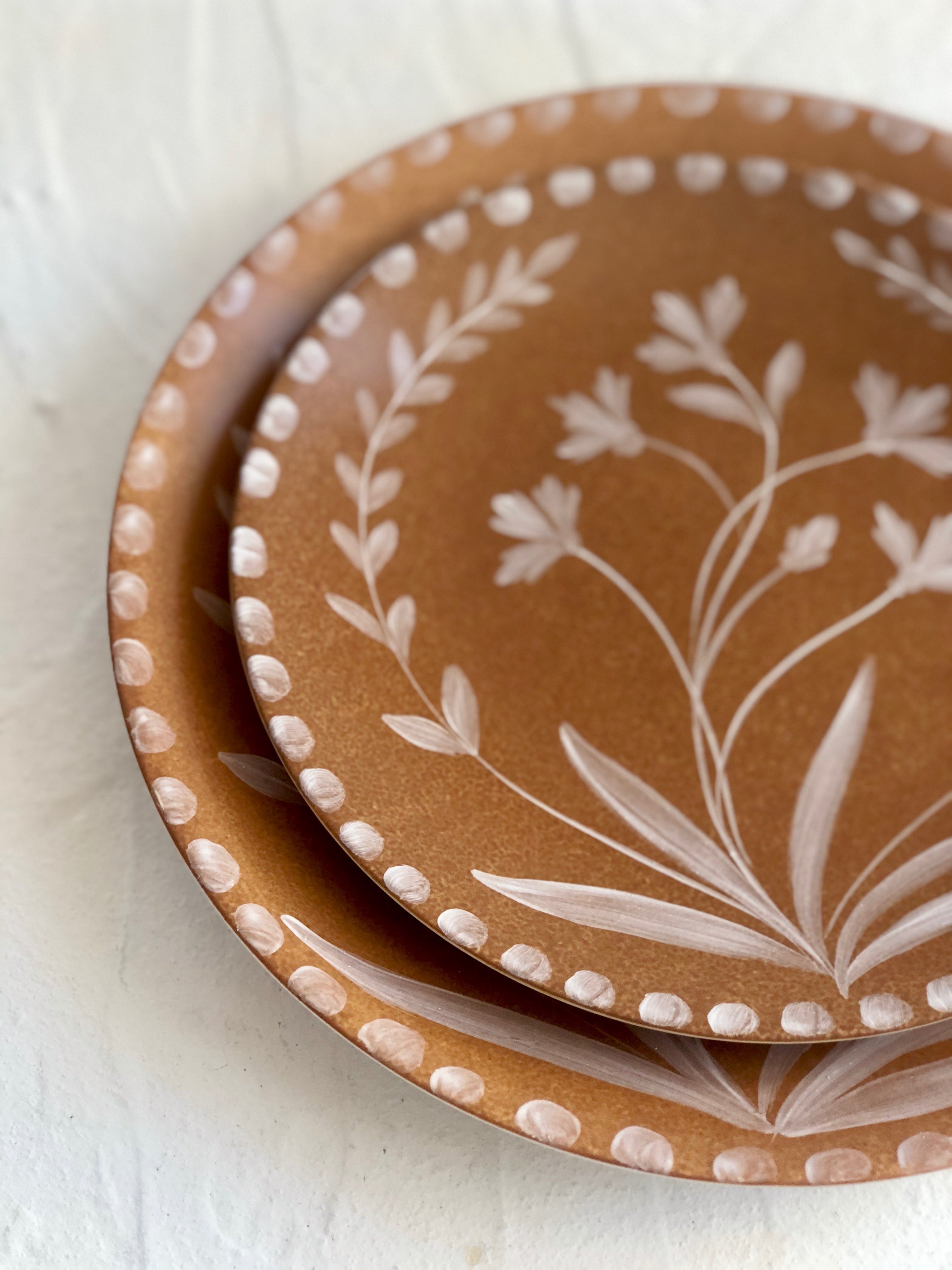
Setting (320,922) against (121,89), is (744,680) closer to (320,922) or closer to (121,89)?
(320,922)

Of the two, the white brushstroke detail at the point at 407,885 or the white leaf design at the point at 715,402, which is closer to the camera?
the white brushstroke detail at the point at 407,885

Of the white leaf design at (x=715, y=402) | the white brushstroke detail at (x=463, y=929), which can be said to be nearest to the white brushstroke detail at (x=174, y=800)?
the white brushstroke detail at (x=463, y=929)

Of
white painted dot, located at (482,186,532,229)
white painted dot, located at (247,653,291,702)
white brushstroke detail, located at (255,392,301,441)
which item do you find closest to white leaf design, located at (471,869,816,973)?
white painted dot, located at (247,653,291,702)

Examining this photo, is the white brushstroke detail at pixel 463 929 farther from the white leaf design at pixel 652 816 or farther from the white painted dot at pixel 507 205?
the white painted dot at pixel 507 205

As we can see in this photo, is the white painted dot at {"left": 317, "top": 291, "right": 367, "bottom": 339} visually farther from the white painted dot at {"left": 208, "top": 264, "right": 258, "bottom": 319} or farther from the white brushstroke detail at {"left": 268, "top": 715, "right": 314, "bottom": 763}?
the white brushstroke detail at {"left": 268, "top": 715, "right": 314, "bottom": 763}

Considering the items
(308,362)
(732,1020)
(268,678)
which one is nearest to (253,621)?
(268,678)

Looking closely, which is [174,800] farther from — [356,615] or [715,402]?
[715,402]
